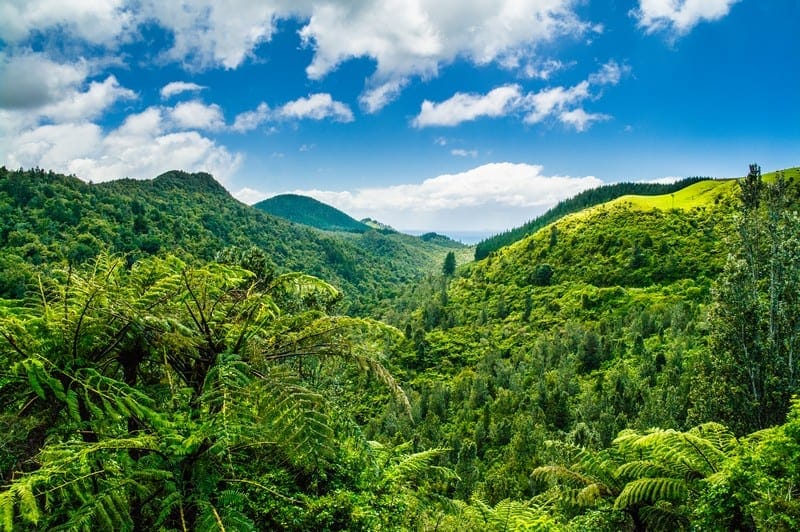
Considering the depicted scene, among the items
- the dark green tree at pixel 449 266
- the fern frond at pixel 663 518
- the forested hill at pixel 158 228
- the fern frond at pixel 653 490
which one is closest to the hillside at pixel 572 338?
the dark green tree at pixel 449 266

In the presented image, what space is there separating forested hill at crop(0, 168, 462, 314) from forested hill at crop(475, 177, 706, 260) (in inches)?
1607

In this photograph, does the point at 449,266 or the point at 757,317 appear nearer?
the point at 757,317

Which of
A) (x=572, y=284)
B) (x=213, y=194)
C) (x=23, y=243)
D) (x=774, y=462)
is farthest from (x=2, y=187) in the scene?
(x=774, y=462)

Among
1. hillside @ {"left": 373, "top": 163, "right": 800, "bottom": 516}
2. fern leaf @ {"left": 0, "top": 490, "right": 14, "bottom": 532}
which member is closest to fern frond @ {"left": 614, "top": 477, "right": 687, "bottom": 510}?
fern leaf @ {"left": 0, "top": 490, "right": 14, "bottom": 532}

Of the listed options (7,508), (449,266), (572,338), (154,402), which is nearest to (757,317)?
(154,402)

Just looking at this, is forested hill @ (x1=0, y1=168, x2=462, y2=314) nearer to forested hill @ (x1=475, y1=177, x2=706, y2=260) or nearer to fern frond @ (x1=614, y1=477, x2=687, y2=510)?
fern frond @ (x1=614, y1=477, x2=687, y2=510)

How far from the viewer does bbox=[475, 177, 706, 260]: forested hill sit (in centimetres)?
13250

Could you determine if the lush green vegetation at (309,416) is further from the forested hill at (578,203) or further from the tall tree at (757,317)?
the forested hill at (578,203)

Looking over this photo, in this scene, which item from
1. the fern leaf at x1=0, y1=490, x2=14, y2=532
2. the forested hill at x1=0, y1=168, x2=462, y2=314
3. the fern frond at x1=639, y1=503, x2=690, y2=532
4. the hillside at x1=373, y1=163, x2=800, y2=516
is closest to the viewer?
the fern leaf at x1=0, y1=490, x2=14, y2=532

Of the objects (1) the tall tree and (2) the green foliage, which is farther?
(1) the tall tree

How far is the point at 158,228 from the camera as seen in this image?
99938 mm

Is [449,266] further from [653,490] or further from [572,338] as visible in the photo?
[653,490]

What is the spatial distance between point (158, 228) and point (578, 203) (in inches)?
5067

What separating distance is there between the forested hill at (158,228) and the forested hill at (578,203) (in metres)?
40.8
